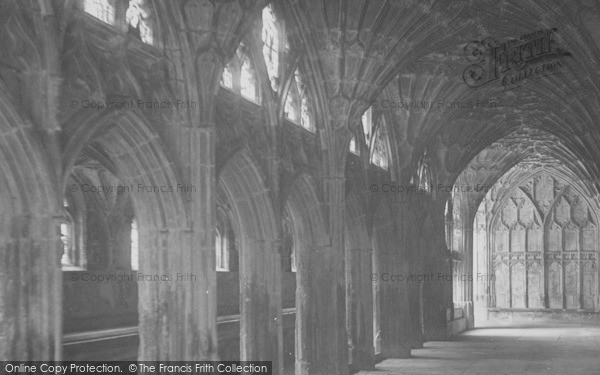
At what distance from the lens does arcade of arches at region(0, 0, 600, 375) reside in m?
10.4

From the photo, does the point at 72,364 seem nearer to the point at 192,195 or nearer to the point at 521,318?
the point at 192,195

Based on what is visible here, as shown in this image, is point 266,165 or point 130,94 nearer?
point 130,94

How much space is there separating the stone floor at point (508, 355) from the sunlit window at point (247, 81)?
892 cm

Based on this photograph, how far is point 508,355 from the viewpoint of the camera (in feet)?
86.4

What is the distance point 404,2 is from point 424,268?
48.8 ft

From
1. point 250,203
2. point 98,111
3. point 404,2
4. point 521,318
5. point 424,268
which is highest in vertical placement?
point 404,2

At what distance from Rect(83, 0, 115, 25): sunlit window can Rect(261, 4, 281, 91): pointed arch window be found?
216 inches

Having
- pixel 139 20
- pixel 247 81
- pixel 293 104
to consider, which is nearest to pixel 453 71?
pixel 293 104

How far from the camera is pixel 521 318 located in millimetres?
48438

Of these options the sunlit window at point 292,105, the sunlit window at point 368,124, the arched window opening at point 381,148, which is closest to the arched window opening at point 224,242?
the arched window opening at point 381,148

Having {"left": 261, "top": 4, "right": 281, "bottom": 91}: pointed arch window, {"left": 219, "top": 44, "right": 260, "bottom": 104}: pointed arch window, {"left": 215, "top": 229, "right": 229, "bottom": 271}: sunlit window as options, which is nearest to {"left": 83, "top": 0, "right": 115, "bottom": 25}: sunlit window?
{"left": 219, "top": 44, "right": 260, "bottom": 104}: pointed arch window

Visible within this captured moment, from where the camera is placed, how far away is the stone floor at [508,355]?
73.6 ft

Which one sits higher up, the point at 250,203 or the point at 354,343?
the point at 250,203

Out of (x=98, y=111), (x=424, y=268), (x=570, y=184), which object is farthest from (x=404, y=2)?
(x=570, y=184)
